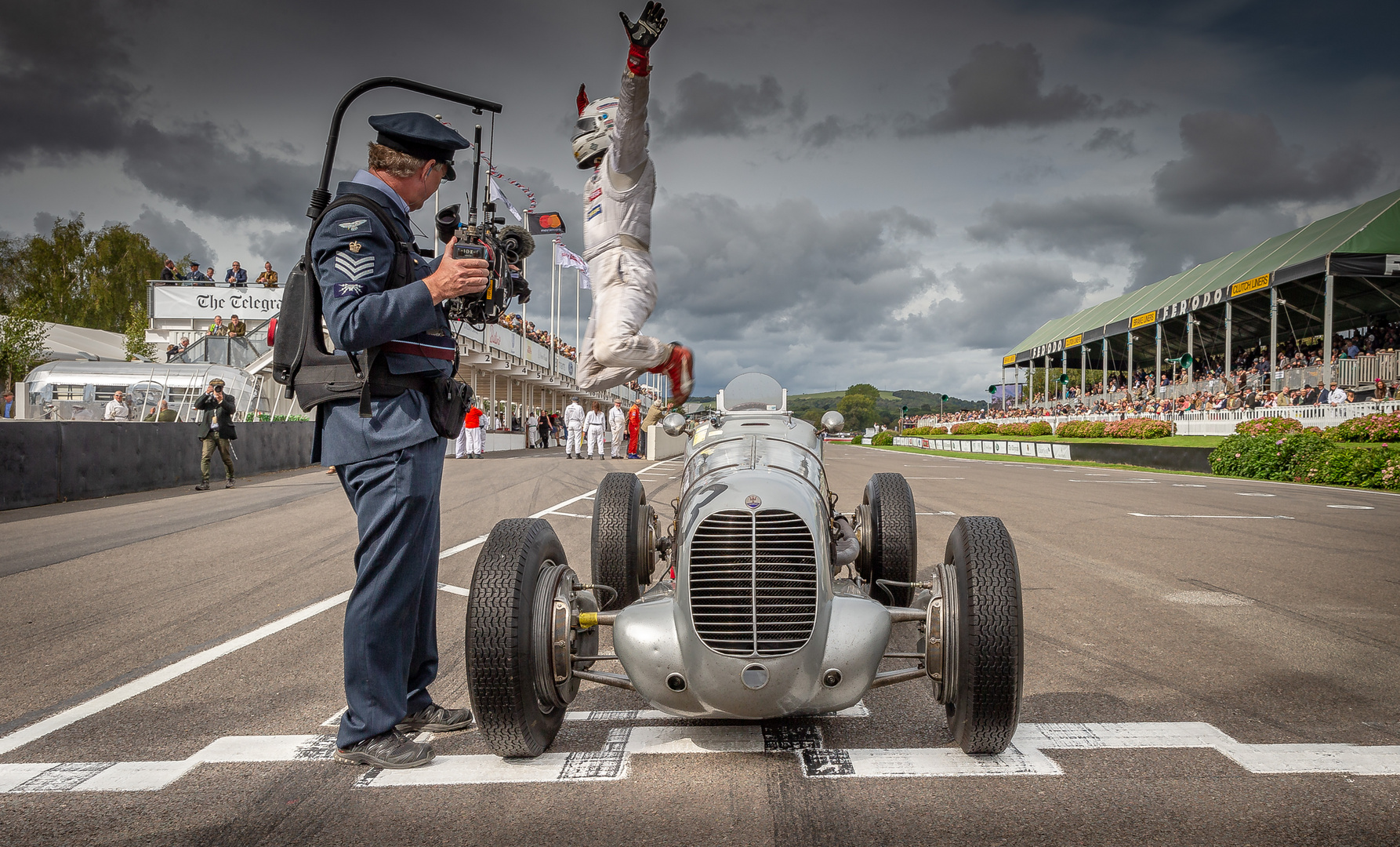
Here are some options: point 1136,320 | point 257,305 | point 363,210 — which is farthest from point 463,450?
point 1136,320

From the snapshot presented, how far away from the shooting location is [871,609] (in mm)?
2773

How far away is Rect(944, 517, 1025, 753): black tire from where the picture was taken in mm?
2682

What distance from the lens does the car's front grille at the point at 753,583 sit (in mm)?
2631

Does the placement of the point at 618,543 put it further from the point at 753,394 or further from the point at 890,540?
the point at 890,540

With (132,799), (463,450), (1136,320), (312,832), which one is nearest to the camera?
(312,832)

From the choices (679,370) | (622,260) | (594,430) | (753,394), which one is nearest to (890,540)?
(753,394)

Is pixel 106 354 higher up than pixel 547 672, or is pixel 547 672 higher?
pixel 106 354

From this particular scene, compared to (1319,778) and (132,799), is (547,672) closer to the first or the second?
(132,799)

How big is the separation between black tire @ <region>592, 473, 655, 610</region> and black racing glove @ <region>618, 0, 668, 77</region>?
2.49 m

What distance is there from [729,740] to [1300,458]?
20.0m

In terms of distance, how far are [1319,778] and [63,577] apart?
8.03m

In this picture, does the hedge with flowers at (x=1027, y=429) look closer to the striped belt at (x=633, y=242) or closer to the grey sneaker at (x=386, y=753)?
the striped belt at (x=633, y=242)

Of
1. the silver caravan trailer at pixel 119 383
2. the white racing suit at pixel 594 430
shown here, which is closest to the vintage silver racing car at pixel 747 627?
the silver caravan trailer at pixel 119 383

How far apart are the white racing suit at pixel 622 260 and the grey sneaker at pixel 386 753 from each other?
60.3 inches
